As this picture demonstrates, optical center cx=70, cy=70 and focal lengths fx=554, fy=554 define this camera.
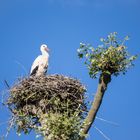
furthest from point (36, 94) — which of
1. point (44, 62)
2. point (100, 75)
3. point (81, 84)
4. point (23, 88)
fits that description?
point (44, 62)

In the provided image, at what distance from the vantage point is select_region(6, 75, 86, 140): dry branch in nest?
41.3 feet

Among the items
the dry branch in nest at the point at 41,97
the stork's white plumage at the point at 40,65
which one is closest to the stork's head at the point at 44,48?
the stork's white plumage at the point at 40,65

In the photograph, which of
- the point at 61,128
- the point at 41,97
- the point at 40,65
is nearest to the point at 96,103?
the point at 61,128

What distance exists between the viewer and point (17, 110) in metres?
13.2

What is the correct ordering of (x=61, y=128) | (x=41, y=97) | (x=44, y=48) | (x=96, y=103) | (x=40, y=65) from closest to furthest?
(x=61, y=128), (x=96, y=103), (x=41, y=97), (x=40, y=65), (x=44, y=48)

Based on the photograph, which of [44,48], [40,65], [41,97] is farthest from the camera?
[44,48]

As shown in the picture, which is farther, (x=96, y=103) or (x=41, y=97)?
(x=41, y=97)

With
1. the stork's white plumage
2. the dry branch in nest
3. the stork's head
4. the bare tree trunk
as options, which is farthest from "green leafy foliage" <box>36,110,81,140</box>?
the stork's head

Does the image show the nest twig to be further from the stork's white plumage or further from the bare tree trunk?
the stork's white plumage

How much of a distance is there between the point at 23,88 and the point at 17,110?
716 millimetres

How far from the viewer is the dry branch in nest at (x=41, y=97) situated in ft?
41.3

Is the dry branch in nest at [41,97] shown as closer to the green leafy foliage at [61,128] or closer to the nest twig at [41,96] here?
the nest twig at [41,96]

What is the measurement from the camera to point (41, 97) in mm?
13383

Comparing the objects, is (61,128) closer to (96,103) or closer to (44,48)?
(96,103)
